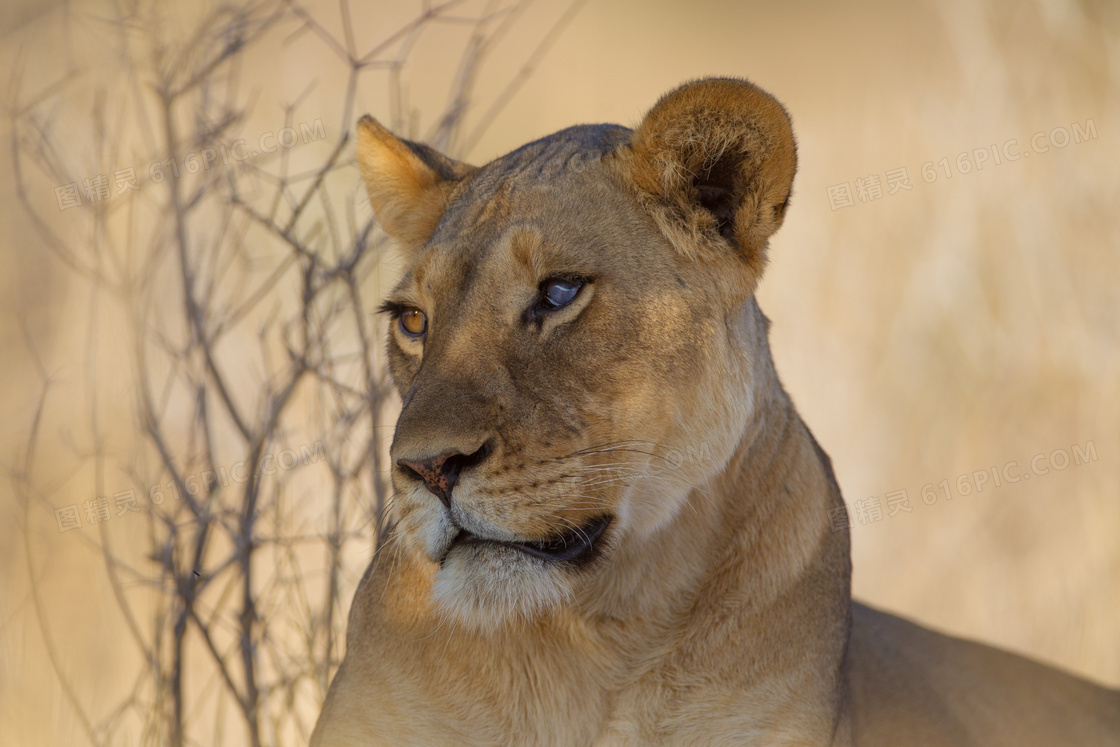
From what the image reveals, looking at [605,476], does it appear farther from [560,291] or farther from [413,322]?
[413,322]

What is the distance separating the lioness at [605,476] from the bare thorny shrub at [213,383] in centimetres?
129

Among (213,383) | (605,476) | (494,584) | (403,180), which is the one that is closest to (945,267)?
(213,383)

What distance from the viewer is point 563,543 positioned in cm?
196

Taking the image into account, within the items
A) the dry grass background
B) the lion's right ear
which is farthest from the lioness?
the dry grass background

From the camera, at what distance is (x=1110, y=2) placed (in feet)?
18.6

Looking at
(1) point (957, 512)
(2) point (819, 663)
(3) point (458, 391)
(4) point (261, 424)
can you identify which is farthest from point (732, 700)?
(1) point (957, 512)

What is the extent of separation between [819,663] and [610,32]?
4.35m

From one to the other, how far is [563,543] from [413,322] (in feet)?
2.03

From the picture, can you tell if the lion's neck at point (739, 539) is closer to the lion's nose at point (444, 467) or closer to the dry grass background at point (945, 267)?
the lion's nose at point (444, 467)

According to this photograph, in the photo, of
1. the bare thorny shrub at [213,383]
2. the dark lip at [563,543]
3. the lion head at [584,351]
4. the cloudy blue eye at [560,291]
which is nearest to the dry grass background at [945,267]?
the bare thorny shrub at [213,383]

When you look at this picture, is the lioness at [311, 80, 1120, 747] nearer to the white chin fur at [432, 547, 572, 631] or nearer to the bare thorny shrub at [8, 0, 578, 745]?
the white chin fur at [432, 547, 572, 631]

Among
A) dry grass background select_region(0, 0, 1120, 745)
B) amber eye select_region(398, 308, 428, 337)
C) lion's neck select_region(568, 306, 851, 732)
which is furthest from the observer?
dry grass background select_region(0, 0, 1120, 745)

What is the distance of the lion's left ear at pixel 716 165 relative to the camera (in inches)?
80.5

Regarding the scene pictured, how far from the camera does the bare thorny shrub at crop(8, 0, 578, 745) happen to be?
3566mm
